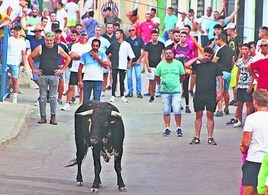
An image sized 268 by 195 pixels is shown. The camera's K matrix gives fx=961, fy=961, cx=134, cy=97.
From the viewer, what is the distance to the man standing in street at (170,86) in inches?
699

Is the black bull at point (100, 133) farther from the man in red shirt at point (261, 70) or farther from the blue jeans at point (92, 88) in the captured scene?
the blue jeans at point (92, 88)

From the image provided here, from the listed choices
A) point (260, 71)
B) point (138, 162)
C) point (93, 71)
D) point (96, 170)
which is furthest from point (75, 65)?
point (96, 170)

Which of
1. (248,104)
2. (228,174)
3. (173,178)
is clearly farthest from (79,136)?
(248,104)

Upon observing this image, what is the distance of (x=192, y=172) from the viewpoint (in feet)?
45.1

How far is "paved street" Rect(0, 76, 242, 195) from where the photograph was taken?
12.4 meters

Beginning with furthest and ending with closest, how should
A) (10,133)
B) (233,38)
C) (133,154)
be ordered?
(233,38) → (10,133) → (133,154)

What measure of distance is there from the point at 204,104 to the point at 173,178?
381 cm

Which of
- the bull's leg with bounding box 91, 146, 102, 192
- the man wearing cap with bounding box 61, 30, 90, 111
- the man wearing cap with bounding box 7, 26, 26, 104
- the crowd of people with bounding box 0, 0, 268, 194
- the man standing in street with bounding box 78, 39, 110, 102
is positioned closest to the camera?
Result: the bull's leg with bounding box 91, 146, 102, 192

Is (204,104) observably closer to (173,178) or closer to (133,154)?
(133,154)

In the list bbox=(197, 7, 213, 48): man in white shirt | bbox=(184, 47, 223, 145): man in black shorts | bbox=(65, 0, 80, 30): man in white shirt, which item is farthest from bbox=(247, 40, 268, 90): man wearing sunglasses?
bbox=(65, 0, 80, 30): man in white shirt

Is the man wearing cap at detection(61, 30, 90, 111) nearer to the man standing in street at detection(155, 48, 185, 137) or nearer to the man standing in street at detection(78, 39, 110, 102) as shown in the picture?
the man standing in street at detection(78, 39, 110, 102)

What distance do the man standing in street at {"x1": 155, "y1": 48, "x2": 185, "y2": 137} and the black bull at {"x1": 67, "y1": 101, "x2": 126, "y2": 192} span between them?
5287 millimetres

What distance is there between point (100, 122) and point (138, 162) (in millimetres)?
2509

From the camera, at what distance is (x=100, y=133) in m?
12.2
